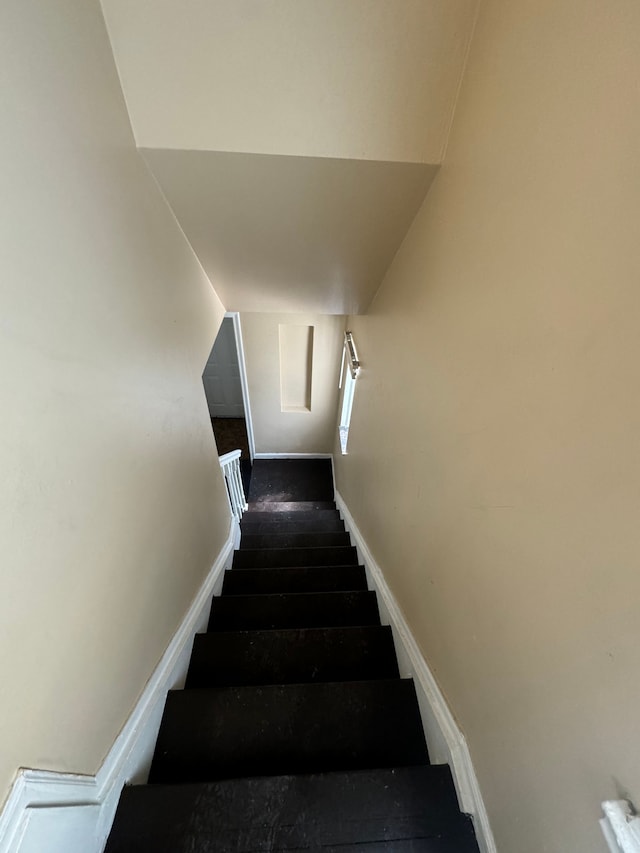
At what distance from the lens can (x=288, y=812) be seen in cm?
82

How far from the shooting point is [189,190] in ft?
3.69

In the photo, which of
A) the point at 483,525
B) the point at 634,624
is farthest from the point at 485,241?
the point at 634,624

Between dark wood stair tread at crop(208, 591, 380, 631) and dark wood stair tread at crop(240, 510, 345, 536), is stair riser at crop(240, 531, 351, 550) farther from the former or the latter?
dark wood stair tread at crop(208, 591, 380, 631)

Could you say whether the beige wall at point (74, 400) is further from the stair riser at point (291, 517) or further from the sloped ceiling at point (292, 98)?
the stair riser at point (291, 517)

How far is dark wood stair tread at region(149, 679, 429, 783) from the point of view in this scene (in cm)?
99

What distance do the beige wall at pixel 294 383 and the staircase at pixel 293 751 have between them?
2.82m

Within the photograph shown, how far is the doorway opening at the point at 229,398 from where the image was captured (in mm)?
4375

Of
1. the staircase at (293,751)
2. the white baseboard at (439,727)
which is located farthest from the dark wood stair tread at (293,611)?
the white baseboard at (439,727)

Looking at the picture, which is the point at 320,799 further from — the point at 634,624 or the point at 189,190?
the point at 189,190

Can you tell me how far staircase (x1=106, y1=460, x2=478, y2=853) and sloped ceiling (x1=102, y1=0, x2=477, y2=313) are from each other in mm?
1734

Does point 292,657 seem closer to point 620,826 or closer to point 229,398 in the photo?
point 620,826

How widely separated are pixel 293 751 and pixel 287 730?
0.05 meters

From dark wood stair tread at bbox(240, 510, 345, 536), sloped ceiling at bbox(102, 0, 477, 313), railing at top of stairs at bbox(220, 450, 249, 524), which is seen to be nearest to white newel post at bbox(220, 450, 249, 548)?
railing at top of stairs at bbox(220, 450, 249, 524)

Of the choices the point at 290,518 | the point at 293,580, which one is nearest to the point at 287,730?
the point at 293,580
